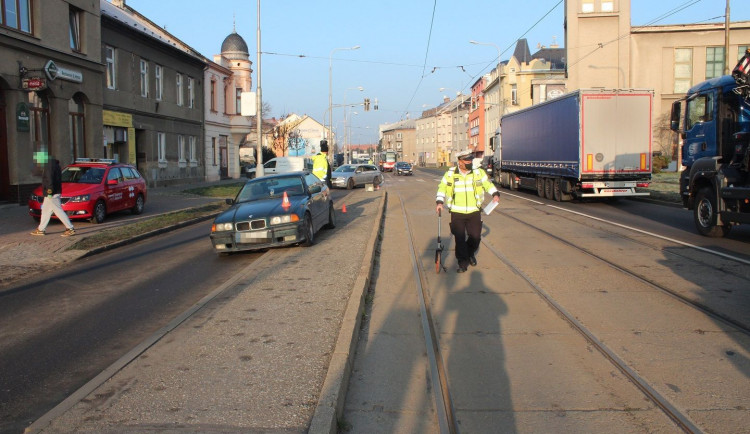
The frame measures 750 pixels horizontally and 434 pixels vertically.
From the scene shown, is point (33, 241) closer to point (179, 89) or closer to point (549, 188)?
point (549, 188)

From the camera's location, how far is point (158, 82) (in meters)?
30.2

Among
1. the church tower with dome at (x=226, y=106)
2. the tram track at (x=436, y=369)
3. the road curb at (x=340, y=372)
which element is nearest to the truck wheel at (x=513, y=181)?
the church tower with dome at (x=226, y=106)

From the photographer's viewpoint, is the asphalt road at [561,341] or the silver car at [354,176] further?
the silver car at [354,176]

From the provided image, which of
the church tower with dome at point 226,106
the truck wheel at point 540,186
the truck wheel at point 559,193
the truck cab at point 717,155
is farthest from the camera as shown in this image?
the church tower with dome at point 226,106

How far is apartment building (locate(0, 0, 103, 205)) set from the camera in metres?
18.1

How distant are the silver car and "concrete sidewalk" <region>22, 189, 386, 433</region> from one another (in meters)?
25.1

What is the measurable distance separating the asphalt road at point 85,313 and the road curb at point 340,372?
6.30 feet

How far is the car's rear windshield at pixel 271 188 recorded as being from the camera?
39.5 ft

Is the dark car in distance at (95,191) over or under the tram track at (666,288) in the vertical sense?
over

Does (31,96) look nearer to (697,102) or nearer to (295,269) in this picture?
(295,269)

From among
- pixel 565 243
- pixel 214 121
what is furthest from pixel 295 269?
pixel 214 121

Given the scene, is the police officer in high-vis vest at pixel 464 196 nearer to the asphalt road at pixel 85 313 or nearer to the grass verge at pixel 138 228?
the asphalt road at pixel 85 313

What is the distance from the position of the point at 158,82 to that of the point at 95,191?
54.8 ft

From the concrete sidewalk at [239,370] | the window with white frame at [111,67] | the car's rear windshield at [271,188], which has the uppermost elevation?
the window with white frame at [111,67]
